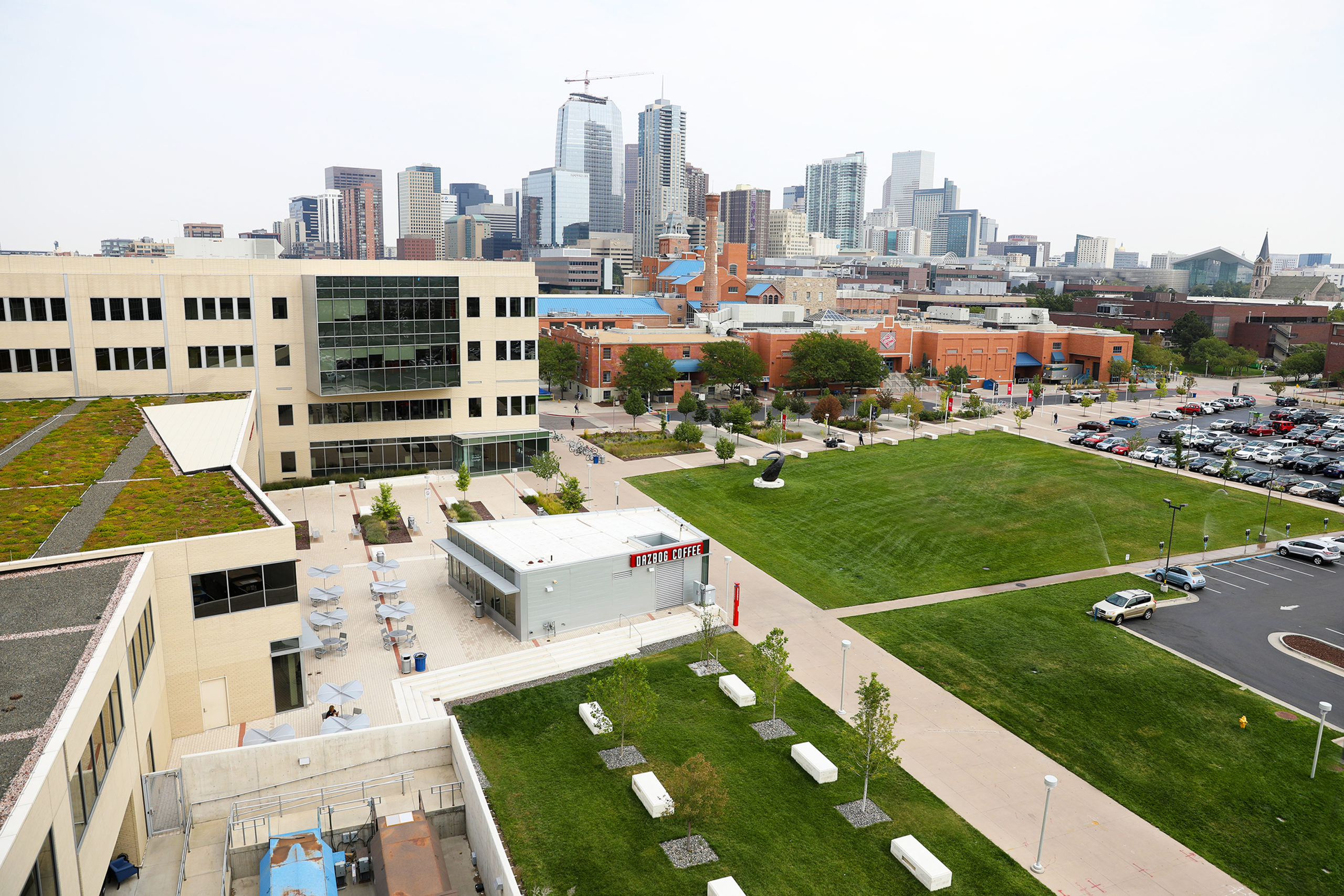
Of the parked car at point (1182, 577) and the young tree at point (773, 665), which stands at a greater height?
the young tree at point (773, 665)

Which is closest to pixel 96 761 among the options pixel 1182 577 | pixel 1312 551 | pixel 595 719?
pixel 595 719

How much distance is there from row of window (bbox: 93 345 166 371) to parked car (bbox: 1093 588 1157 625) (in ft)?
170

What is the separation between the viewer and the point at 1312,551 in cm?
4350

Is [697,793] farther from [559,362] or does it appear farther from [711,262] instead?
[711,262]

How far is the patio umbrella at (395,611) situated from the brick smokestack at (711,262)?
311ft

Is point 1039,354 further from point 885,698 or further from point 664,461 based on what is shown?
point 885,698

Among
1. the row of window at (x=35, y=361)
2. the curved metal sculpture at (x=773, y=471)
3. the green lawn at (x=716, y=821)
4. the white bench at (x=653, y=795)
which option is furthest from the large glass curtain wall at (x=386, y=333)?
the white bench at (x=653, y=795)

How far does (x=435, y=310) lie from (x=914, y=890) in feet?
144

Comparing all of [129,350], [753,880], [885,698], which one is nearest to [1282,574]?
[885,698]

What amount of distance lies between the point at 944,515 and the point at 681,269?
106m

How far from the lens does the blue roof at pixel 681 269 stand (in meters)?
146

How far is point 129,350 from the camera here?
49.0 m

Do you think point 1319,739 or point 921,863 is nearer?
point 921,863

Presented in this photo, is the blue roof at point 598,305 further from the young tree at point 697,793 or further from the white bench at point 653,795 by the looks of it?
the young tree at point 697,793
